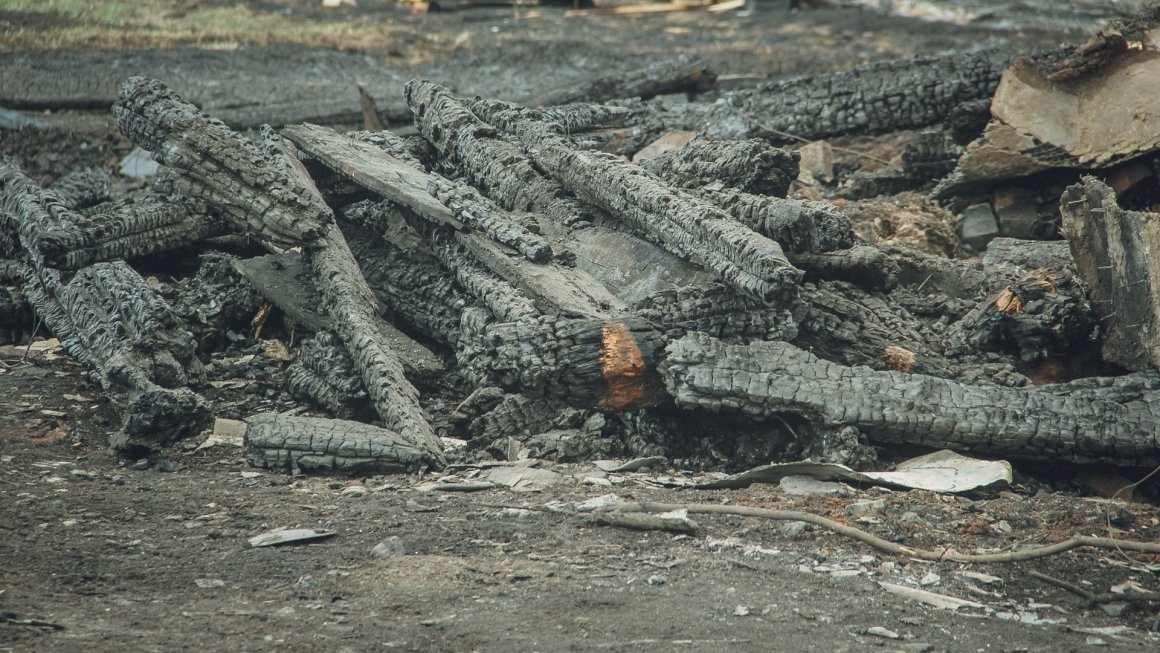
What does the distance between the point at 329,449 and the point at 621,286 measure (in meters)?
1.59

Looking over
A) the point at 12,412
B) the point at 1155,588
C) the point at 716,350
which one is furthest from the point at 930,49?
the point at 12,412

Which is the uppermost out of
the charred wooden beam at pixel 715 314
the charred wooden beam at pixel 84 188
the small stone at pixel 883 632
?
the charred wooden beam at pixel 84 188

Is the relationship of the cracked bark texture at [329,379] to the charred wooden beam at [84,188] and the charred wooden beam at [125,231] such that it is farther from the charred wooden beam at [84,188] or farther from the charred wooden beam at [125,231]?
the charred wooden beam at [84,188]

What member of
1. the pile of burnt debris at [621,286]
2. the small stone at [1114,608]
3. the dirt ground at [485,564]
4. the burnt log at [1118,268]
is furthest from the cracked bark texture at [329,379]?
the burnt log at [1118,268]

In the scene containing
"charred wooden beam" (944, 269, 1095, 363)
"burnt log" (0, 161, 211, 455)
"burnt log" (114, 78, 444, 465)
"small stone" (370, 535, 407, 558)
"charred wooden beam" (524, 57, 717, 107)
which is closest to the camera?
"small stone" (370, 535, 407, 558)

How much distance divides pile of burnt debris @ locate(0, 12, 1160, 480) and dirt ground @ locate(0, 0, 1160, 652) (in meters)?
0.31

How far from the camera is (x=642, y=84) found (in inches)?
354

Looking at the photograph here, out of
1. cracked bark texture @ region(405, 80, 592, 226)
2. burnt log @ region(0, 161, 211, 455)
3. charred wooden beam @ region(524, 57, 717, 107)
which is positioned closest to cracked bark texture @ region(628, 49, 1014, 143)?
charred wooden beam @ region(524, 57, 717, 107)

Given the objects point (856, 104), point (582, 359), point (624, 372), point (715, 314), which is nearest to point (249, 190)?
point (582, 359)

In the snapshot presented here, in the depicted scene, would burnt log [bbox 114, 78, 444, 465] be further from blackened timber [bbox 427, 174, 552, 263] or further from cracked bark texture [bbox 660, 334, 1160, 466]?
cracked bark texture [bbox 660, 334, 1160, 466]

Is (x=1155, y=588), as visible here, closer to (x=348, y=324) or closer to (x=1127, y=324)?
(x=1127, y=324)

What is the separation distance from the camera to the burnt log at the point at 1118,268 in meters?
4.41

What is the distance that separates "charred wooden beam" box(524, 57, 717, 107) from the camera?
8698mm

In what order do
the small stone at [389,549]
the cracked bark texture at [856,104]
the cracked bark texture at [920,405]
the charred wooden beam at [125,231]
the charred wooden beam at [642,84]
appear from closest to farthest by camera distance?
1. the small stone at [389,549]
2. the cracked bark texture at [920,405]
3. the charred wooden beam at [125,231]
4. the cracked bark texture at [856,104]
5. the charred wooden beam at [642,84]
